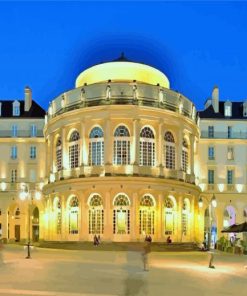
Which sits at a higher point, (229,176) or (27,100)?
(27,100)

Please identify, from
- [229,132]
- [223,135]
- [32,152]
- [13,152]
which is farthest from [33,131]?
[229,132]

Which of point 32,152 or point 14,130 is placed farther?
point 14,130

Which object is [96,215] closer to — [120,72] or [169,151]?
[169,151]

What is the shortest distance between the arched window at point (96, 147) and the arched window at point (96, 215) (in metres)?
3.45

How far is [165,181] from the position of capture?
5547cm

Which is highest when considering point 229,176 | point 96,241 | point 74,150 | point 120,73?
point 120,73

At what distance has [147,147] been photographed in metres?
55.8

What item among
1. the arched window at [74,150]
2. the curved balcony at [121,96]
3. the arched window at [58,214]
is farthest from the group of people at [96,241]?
the curved balcony at [121,96]

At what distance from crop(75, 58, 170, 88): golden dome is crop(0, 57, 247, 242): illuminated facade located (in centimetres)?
11

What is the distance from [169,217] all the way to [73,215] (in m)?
9.62

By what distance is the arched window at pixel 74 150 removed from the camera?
5694cm

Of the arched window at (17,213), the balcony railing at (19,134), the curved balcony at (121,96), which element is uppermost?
the curved balcony at (121,96)

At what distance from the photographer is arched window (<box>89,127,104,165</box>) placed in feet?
181

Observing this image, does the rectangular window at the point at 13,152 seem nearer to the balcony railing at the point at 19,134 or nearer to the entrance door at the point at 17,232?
the balcony railing at the point at 19,134
